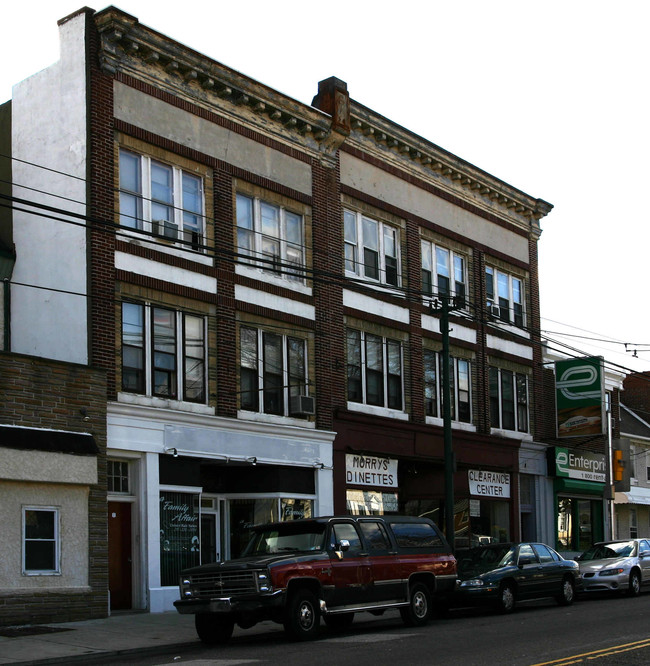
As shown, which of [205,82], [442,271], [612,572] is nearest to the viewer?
[205,82]

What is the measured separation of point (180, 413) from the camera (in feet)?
73.0

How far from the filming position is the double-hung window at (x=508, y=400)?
33.9 meters

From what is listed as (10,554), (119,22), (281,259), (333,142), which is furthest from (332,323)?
(10,554)

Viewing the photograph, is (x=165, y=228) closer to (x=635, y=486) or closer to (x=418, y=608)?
(x=418, y=608)

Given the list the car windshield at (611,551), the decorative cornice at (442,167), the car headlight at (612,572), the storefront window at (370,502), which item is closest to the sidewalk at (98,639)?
the storefront window at (370,502)

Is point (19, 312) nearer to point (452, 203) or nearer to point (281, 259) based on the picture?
point (281, 259)

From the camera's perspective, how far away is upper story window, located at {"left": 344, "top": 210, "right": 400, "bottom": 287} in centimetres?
2853

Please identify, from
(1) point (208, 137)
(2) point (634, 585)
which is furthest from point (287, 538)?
(2) point (634, 585)

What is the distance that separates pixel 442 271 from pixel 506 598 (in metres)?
13.6

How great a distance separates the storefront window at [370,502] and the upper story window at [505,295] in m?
7.96

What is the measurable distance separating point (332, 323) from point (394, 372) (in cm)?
330

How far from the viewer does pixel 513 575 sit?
20812mm

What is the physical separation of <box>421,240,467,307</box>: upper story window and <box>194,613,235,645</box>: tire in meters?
16.0

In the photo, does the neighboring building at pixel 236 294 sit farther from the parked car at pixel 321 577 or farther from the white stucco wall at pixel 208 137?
the parked car at pixel 321 577
